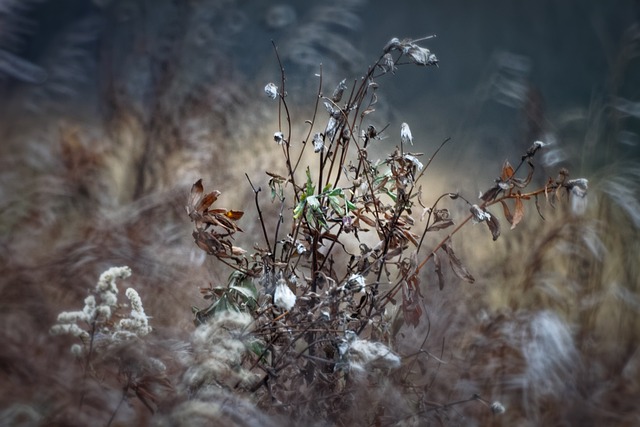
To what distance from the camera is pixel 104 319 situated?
96 cm

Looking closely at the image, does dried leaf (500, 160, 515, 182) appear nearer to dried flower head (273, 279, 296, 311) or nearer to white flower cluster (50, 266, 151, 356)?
dried flower head (273, 279, 296, 311)

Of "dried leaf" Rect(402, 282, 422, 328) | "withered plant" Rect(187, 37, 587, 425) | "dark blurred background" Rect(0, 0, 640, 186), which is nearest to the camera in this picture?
"withered plant" Rect(187, 37, 587, 425)

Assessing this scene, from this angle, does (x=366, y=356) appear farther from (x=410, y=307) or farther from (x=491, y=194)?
(x=491, y=194)

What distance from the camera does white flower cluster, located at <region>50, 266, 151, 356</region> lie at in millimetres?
Answer: 899


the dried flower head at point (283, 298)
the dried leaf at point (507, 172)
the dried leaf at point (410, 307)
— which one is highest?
the dried leaf at point (507, 172)

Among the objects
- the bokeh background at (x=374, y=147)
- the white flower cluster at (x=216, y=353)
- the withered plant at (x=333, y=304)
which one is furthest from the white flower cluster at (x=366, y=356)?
the bokeh background at (x=374, y=147)

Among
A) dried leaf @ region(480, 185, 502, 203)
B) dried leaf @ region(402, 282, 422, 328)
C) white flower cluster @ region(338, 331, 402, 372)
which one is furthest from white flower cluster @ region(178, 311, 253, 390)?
dried leaf @ region(480, 185, 502, 203)

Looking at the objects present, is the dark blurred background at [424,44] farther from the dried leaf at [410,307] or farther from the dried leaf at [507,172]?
the dried leaf at [410,307]

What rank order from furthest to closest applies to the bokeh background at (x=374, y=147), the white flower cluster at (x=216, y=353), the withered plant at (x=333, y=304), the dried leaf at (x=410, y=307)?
the bokeh background at (x=374, y=147) → the dried leaf at (x=410, y=307) → the withered plant at (x=333, y=304) → the white flower cluster at (x=216, y=353)

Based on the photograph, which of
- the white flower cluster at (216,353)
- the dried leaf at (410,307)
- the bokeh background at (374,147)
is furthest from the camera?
the bokeh background at (374,147)

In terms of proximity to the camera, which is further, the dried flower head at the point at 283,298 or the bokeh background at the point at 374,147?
the bokeh background at the point at 374,147

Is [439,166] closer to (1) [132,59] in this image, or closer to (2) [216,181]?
(2) [216,181]

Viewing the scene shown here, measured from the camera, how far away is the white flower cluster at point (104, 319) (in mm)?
899

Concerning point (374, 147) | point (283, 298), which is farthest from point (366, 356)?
point (374, 147)
